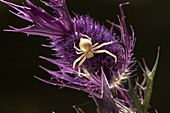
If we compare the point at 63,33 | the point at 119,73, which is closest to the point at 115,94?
the point at 119,73

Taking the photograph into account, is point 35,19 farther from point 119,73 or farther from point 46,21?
point 119,73

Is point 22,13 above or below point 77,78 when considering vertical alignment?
above

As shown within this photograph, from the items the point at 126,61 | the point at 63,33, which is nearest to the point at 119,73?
the point at 126,61

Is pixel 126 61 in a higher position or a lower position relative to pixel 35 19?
lower

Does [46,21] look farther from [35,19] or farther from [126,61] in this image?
[126,61]

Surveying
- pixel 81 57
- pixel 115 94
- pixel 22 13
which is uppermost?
pixel 22 13

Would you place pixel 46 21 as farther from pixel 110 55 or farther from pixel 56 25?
pixel 110 55
